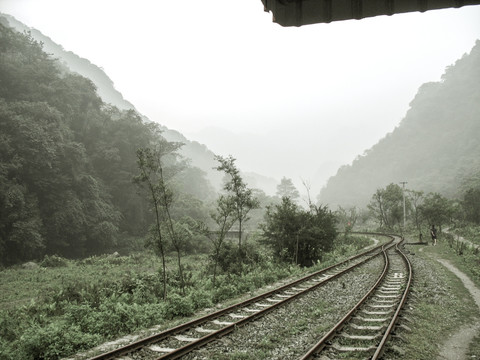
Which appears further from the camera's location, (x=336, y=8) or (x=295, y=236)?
(x=295, y=236)

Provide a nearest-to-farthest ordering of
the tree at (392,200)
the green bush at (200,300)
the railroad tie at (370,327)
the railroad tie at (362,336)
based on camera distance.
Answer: the railroad tie at (362,336) → the railroad tie at (370,327) → the green bush at (200,300) → the tree at (392,200)

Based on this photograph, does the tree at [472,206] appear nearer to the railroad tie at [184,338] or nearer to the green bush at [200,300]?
the green bush at [200,300]

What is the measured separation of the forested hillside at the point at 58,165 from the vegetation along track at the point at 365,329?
88.5 feet

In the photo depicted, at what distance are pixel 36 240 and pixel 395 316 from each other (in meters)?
29.3

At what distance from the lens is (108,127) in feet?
148

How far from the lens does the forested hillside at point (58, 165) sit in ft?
91.4

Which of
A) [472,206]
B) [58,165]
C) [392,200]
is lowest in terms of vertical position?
[472,206]

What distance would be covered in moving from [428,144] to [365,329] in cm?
12057

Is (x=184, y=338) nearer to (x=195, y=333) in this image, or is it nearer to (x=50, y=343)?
(x=195, y=333)

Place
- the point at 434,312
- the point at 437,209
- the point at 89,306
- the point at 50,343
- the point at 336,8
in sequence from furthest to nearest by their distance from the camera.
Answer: the point at 437,209
the point at 89,306
the point at 434,312
the point at 50,343
the point at 336,8

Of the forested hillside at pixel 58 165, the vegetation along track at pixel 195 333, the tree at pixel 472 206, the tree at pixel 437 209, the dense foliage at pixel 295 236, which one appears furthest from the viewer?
the tree at pixel 472 206

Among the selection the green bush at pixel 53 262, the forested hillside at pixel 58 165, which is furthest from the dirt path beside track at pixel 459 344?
the forested hillside at pixel 58 165

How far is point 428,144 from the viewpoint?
10956cm

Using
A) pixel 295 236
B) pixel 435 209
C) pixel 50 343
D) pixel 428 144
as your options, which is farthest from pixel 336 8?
pixel 428 144
